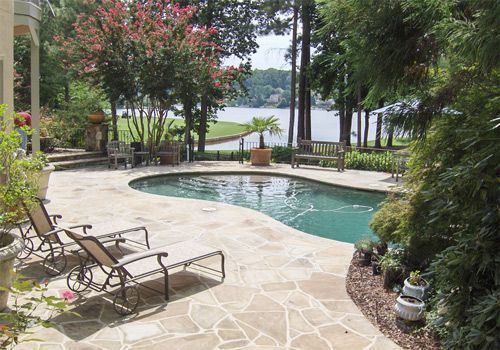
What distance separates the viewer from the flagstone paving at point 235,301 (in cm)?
420

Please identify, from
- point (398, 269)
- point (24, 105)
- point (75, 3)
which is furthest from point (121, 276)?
point (75, 3)

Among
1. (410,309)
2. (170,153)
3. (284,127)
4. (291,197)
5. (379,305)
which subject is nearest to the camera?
(410,309)

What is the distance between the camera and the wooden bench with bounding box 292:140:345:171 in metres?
15.7

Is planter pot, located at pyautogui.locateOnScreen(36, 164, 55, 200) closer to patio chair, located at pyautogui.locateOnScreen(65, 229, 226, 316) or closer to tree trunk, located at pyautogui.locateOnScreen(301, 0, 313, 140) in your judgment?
patio chair, located at pyautogui.locateOnScreen(65, 229, 226, 316)

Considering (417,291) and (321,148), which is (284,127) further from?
(417,291)

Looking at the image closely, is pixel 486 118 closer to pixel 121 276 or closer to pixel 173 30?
pixel 121 276

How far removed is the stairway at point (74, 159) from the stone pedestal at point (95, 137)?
1.03 ft

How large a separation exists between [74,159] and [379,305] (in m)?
13.1

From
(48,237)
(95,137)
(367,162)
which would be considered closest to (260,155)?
(367,162)

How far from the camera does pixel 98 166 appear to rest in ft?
50.9

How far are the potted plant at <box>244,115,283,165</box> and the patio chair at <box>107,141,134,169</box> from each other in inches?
165

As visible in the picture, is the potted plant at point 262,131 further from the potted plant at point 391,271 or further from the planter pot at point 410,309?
the planter pot at point 410,309

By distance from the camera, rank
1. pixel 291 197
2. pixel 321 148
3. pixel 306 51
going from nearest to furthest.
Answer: pixel 291 197
pixel 321 148
pixel 306 51

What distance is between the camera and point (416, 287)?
4508mm
